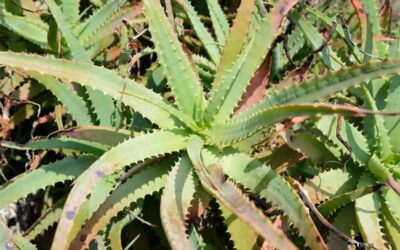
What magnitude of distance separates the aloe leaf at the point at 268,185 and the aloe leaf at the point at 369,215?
193 mm

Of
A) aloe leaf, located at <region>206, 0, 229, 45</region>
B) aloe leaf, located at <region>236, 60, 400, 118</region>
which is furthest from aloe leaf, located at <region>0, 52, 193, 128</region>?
aloe leaf, located at <region>206, 0, 229, 45</region>

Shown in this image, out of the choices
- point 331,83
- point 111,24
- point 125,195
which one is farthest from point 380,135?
point 111,24

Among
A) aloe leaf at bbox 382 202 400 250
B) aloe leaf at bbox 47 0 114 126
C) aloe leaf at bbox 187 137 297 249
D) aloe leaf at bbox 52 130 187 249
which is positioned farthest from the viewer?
aloe leaf at bbox 47 0 114 126

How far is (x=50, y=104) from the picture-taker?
172 centimetres

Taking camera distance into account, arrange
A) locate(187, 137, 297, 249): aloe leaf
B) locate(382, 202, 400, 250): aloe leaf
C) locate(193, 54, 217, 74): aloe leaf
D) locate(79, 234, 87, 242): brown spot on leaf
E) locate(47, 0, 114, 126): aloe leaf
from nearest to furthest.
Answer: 1. locate(187, 137, 297, 249): aloe leaf
2. locate(79, 234, 87, 242): brown spot on leaf
3. locate(382, 202, 400, 250): aloe leaf
4. locate(47, 0, 114, 126): aloe leaf
5. locate(193, 54, 217, 74): aloe leaf

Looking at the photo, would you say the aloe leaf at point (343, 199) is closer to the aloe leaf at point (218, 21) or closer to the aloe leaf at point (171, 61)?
the aloe leaf at point (171, 61)

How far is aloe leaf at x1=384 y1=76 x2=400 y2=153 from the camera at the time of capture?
54.1 inches

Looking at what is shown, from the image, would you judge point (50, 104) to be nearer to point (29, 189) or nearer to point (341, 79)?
point (29, 189)

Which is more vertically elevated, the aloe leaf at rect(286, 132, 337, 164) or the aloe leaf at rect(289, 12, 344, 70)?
the aloe leaf at rect(289, 12, 344, 70)

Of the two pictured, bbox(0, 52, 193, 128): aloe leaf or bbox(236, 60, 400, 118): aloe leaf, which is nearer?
bbox(236, 60, 400, 118): aloe leaf

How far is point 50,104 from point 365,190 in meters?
0.97

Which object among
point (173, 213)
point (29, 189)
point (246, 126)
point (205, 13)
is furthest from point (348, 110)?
point (205, 13)

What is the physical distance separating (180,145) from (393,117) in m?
0.54

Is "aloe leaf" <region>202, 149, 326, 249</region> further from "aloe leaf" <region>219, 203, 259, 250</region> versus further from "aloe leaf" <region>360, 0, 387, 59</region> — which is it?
"aloe leaf" <region>360, 0, 387, 59</region>
